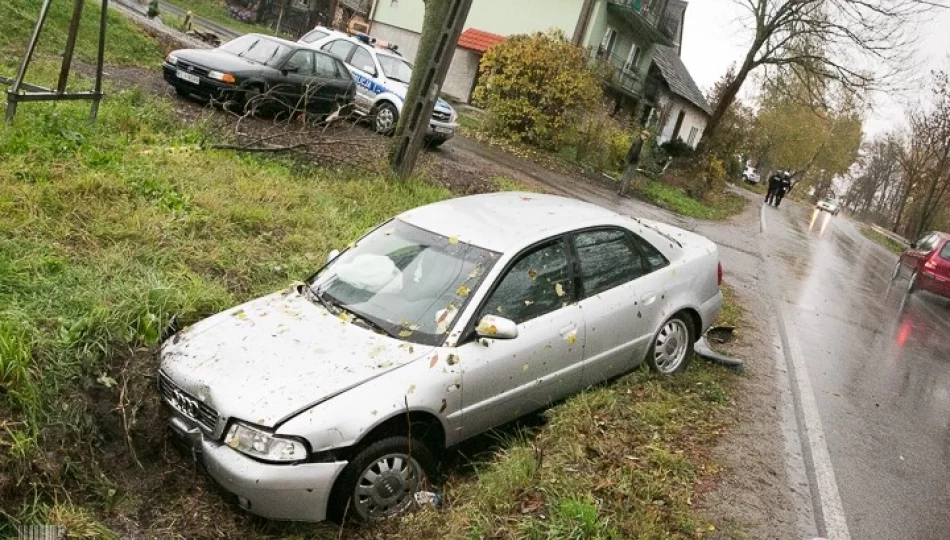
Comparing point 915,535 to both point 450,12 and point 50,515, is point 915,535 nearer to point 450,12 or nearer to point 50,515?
point 50,515

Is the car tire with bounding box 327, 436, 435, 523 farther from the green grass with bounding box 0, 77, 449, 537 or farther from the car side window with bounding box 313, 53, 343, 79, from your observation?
the car side window with bounding box 313, 53, 343, 79

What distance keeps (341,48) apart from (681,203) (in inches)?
484

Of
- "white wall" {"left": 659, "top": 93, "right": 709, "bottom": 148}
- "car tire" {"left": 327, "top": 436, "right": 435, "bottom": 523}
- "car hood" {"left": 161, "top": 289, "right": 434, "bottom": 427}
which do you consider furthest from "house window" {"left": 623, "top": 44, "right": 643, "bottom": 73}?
"car tire" {"left": 327, "top": 436, "right": 435, "bottom": 523}

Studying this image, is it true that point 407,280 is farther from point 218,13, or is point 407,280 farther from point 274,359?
point 218,13

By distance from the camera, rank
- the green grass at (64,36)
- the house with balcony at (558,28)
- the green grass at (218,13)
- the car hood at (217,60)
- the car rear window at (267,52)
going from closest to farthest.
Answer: the car hood at (217,60) → the car rear window at (267,52) → the green grass at (64,36) → the house with balcony at (558,28) → the green grass at (218,13)

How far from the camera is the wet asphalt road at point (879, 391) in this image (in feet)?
16.4

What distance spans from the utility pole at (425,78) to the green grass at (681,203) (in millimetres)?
12034

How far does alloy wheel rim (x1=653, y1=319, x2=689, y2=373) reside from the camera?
6.18m

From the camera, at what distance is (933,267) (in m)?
15.4

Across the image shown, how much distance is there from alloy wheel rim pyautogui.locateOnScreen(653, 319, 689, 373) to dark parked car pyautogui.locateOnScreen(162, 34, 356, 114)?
7.41 metres

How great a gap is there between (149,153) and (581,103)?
16.1 metres

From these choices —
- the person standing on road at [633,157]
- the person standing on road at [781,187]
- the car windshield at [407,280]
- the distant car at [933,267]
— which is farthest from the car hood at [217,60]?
the person standing on road at [781,187]

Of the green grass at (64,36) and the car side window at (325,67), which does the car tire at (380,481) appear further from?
the car side window at (325,67)

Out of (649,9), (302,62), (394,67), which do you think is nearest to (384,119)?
(394,67)
